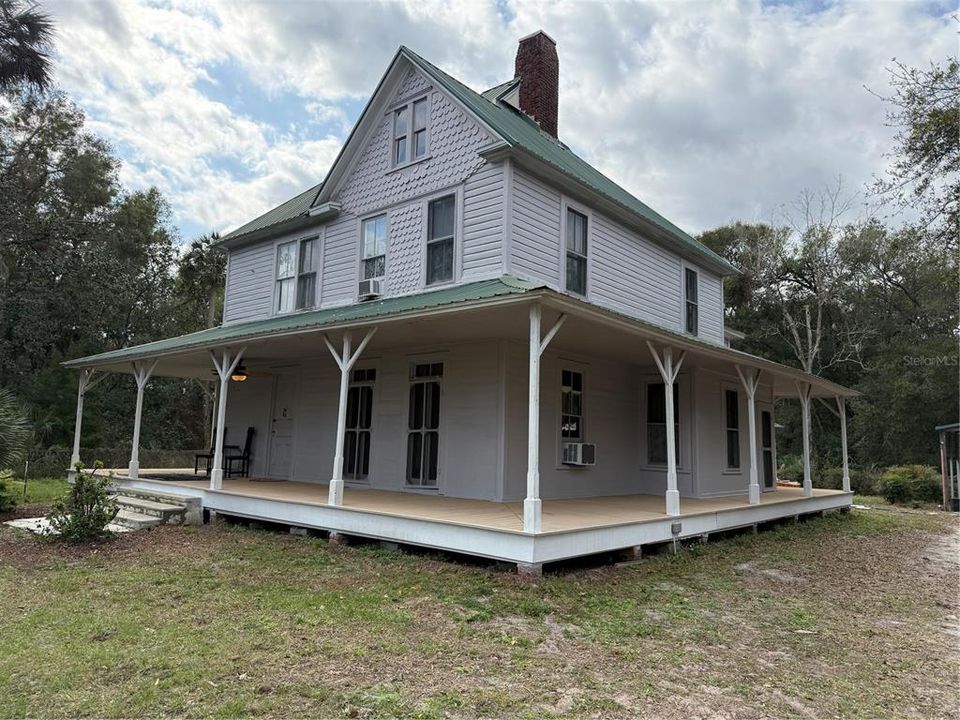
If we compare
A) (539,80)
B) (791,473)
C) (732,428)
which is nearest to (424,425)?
(732,428)

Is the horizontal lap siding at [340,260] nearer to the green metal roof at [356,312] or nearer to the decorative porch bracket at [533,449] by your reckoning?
the green metal roof at [356,312]

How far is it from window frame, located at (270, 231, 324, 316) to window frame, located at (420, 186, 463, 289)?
2.85 meters

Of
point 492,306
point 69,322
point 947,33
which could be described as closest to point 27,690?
point 492,306

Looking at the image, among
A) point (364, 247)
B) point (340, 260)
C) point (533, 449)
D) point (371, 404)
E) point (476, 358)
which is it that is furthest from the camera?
point (340, 260)

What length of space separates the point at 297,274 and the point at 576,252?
5.93 m

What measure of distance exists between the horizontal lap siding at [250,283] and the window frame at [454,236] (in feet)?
15.4

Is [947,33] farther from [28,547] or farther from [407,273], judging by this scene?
[28,547]

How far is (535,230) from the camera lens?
991 centimetres

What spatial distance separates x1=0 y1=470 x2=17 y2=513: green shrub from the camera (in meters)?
10.4

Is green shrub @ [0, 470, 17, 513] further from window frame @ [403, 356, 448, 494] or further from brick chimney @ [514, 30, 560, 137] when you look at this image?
brick chimney @ [514, 30, 560, 137]

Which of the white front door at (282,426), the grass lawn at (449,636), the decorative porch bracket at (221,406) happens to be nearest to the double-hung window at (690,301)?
the grass lawn at (449,636)

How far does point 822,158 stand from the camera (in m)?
23.4

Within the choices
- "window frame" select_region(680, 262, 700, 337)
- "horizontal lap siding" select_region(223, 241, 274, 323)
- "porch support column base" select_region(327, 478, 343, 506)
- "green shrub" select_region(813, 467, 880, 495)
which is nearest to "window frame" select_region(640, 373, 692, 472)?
"window frame" select_region(680, 262, 700, 337)

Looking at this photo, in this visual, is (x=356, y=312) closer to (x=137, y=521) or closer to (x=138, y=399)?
(x=137, y=521)
